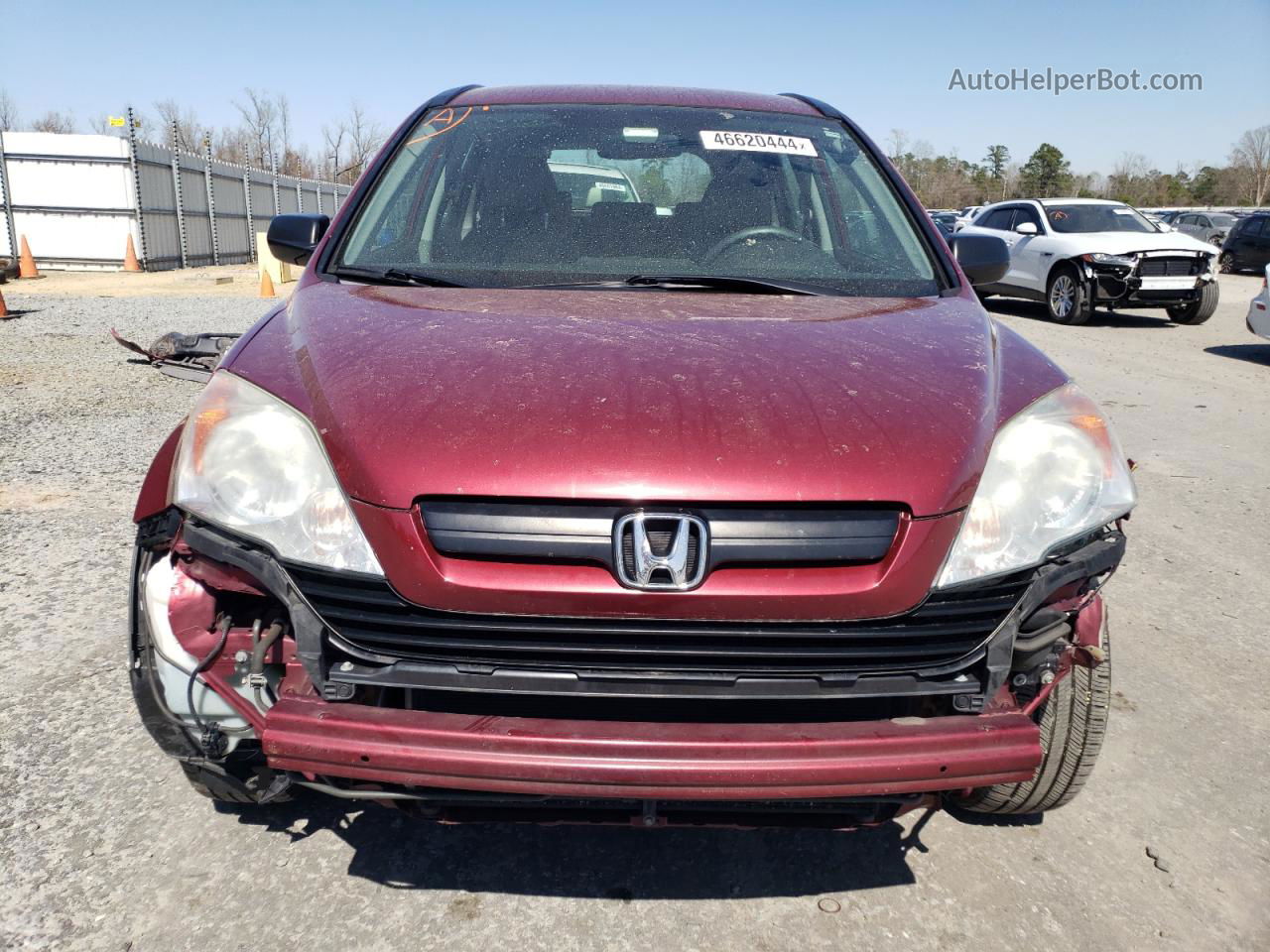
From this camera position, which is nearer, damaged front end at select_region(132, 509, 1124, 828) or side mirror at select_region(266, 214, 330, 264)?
damaged front end at select_region(132, 509, 1124, 828)

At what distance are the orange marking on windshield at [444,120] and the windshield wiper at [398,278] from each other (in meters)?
0.68

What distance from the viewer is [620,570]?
5.39 feet

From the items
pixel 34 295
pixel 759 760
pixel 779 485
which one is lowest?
pixel 34 295

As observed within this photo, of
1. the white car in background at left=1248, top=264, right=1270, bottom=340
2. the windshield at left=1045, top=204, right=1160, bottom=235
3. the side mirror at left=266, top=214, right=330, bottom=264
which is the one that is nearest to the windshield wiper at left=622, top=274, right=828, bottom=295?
the side mirror at left=266, top=214, right=330, bottom=264

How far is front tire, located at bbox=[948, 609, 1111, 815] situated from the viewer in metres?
2.17

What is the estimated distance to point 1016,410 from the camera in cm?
192

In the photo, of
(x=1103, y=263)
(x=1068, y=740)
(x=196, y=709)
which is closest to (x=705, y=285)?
(x=1068, y=740)

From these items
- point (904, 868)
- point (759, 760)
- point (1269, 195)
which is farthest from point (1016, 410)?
point (1269, 195)

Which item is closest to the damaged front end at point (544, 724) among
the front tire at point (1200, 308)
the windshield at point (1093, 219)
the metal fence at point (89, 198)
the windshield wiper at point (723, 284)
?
the windshield wiper at point (723, 284)

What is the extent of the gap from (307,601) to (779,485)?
813 mm

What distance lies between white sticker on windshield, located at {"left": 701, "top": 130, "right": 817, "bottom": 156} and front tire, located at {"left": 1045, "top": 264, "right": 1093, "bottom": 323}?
1176cm

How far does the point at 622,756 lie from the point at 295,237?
2068 mm

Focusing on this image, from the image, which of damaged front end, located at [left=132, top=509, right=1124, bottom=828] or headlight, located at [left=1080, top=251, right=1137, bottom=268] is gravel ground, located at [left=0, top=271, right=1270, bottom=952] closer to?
damaged front end, located at [left=132, top=509, right=1124, bottom=828]

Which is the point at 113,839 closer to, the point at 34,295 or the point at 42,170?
the point at 34,295
